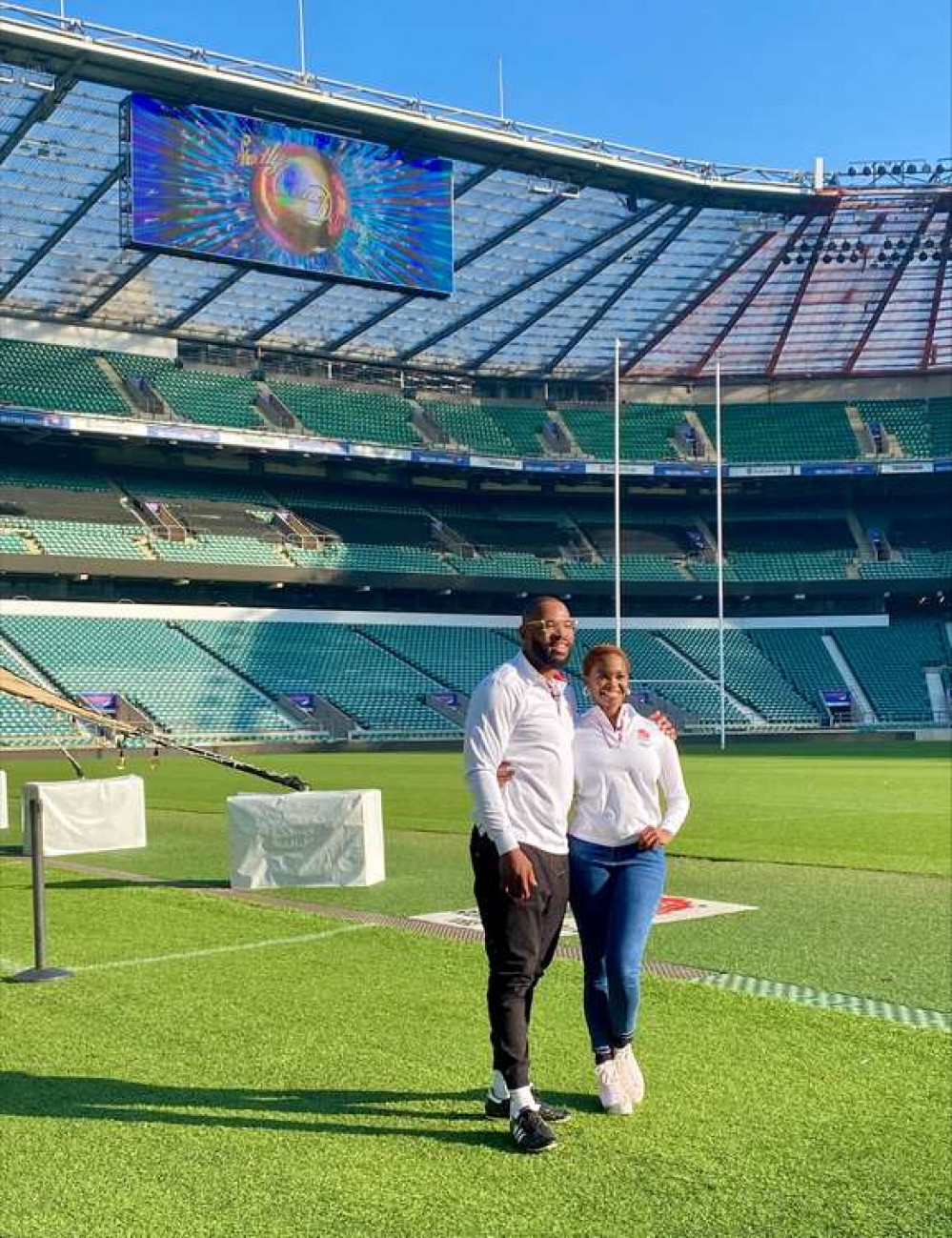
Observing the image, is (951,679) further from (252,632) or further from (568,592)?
(252,632)

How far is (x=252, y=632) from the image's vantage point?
2143 inches

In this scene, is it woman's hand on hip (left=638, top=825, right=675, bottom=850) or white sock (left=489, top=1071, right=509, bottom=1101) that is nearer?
white sock (left=489, top=1071, right=509, bottom=1101)

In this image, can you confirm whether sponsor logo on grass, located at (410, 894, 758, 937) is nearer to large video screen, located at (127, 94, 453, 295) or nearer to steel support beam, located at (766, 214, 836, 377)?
large video screen, located at (127, 94, 453, 295)

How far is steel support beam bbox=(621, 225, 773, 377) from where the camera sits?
52250 millimetres

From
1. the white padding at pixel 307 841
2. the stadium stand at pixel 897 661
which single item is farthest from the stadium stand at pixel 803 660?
the white padding at pixel 307 841

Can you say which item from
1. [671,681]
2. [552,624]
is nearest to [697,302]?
[671,681]

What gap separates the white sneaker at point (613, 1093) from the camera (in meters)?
5.57

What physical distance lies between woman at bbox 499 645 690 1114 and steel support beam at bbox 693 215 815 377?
48820mm

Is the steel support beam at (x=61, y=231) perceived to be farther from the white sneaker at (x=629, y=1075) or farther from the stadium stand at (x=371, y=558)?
the white sneaker at (x=629, y=1075)

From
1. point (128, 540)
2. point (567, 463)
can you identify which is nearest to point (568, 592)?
point (567, 463)

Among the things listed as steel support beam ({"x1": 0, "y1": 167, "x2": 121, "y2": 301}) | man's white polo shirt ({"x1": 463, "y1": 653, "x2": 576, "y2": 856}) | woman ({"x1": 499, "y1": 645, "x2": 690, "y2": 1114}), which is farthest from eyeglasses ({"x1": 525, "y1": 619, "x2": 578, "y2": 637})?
steel support beam ({"x1": 0, "y1": 167, "x2": 121, "y2": 301})

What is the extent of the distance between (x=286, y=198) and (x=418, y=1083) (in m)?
38.7

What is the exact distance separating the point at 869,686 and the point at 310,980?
175ft

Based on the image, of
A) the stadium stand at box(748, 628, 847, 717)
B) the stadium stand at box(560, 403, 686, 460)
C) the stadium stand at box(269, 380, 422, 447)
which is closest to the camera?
the stadium stand at box(748, 628, 847, 717)
